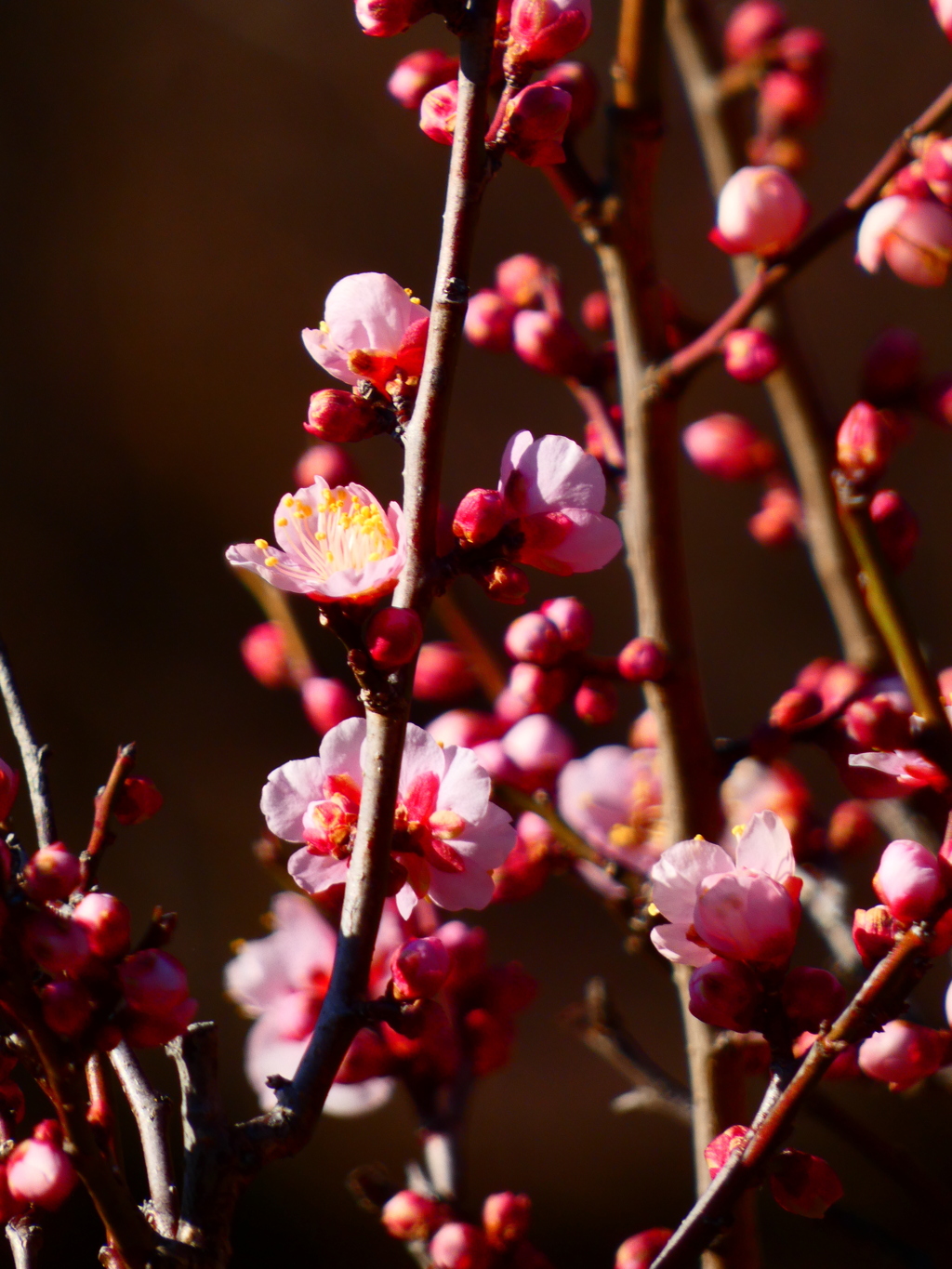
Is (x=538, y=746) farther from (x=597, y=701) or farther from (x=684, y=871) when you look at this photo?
(x=684, y=871)

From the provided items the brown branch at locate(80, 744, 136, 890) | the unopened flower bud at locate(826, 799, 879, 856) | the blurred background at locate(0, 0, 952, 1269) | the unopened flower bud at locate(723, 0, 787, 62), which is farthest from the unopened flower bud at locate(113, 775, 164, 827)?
the blurred background at locate(0, 0, 952, 1269)

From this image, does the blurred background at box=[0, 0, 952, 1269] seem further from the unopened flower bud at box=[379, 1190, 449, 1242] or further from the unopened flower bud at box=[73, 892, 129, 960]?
the unopened flower bud at box=[73, 892, 129, 960]

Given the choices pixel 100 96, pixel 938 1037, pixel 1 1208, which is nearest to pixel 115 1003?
pixel 1 1208

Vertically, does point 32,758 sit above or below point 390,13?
below

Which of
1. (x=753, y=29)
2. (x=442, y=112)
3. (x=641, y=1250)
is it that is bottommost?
(x=641, y=1250)

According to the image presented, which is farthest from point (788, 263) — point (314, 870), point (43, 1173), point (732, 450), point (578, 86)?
point (43, 1173)

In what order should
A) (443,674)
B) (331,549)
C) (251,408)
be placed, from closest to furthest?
(331,549) → (443,674) → (251,408)
